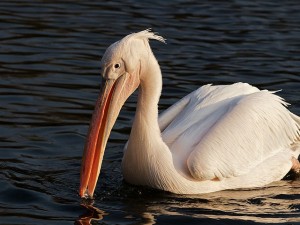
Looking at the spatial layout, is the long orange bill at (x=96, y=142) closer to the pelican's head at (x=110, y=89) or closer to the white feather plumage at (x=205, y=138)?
the pelican's head at (x=110, y=89)

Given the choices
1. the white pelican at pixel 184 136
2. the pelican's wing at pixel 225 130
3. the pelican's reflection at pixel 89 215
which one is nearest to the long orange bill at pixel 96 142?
the white pelican at pixel 184 136

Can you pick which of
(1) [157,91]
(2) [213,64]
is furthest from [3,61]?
(1) [157,91]

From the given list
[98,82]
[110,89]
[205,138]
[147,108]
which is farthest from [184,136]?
[98,82]

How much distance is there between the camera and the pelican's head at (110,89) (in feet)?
20.8

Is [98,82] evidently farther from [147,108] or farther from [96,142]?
[96,142]

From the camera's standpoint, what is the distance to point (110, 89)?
6.44m

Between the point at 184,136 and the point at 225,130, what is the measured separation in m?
0.29

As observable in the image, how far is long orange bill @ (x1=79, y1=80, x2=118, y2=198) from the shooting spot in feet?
20.8

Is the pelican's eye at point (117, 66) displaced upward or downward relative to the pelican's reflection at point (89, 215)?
upward

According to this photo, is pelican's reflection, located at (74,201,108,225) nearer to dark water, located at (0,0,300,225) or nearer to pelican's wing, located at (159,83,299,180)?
dark water, located at (0,0,300,225)

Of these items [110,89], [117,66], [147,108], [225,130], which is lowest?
[225,130]

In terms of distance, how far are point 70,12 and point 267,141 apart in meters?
5.17

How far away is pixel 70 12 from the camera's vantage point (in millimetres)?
11734

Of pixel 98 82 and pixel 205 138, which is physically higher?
pixel 98 82
